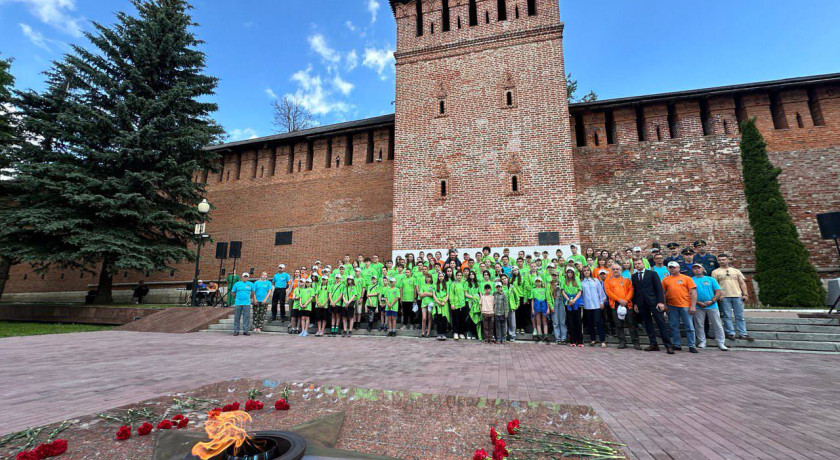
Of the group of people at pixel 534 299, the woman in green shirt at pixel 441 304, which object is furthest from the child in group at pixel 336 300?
the woman in green shirt at pixel 441 304

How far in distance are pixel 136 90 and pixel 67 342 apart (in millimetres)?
11408

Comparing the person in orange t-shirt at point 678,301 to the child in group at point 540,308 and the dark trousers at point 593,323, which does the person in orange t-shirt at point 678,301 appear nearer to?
the dark trousers at point 593,323

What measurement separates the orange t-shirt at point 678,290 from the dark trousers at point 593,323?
134cm

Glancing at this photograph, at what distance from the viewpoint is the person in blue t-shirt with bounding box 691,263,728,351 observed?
22.6ft

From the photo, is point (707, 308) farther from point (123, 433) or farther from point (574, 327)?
point (123, 433)

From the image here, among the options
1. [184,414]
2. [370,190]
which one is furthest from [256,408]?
[370,190]

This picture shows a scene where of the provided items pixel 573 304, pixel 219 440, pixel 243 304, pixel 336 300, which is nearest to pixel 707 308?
pixel 573 304

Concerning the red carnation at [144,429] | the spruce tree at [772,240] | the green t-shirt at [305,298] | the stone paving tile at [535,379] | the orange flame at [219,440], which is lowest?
the stone paving tile at [535,379]

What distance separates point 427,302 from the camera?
8562mm

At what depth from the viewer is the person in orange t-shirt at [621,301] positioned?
7133 millimetres

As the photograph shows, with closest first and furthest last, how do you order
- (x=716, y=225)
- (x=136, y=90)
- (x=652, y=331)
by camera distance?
(x=652, y=331), (x=716, y=225), (x=136, y=90)

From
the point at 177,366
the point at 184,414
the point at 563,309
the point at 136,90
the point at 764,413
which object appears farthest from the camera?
the point at 136,90

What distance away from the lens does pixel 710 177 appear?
1342cm

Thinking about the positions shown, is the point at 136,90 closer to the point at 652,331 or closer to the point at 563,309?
the point at 563,309
